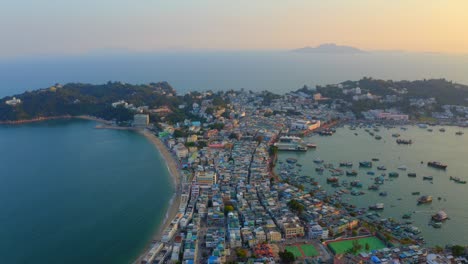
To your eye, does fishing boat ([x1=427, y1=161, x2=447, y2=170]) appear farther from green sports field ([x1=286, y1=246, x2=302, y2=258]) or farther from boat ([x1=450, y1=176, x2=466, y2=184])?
green sports field ([x1=286, y1=246, x2=302, y2=258])

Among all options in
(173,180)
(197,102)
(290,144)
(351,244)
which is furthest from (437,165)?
(197,102)

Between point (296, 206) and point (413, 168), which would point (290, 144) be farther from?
point (296, 206)

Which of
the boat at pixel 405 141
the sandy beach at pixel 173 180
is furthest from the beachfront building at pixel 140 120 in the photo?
the boat at pixel 405 141

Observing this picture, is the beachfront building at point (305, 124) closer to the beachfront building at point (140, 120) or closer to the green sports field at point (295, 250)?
the beachfront building at point (140, 120)

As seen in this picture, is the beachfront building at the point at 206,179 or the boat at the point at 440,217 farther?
the beachfront building at the point at 206,179

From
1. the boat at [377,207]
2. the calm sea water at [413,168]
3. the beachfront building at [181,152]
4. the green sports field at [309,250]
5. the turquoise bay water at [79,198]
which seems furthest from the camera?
the beachfront building at [181,152]

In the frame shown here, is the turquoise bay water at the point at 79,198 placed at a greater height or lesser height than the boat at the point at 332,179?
lesser

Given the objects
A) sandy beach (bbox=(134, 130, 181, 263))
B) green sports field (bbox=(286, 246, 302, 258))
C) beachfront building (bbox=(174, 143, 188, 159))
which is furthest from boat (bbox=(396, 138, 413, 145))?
green sports field (bbox=(286, 246, 302, 258))
